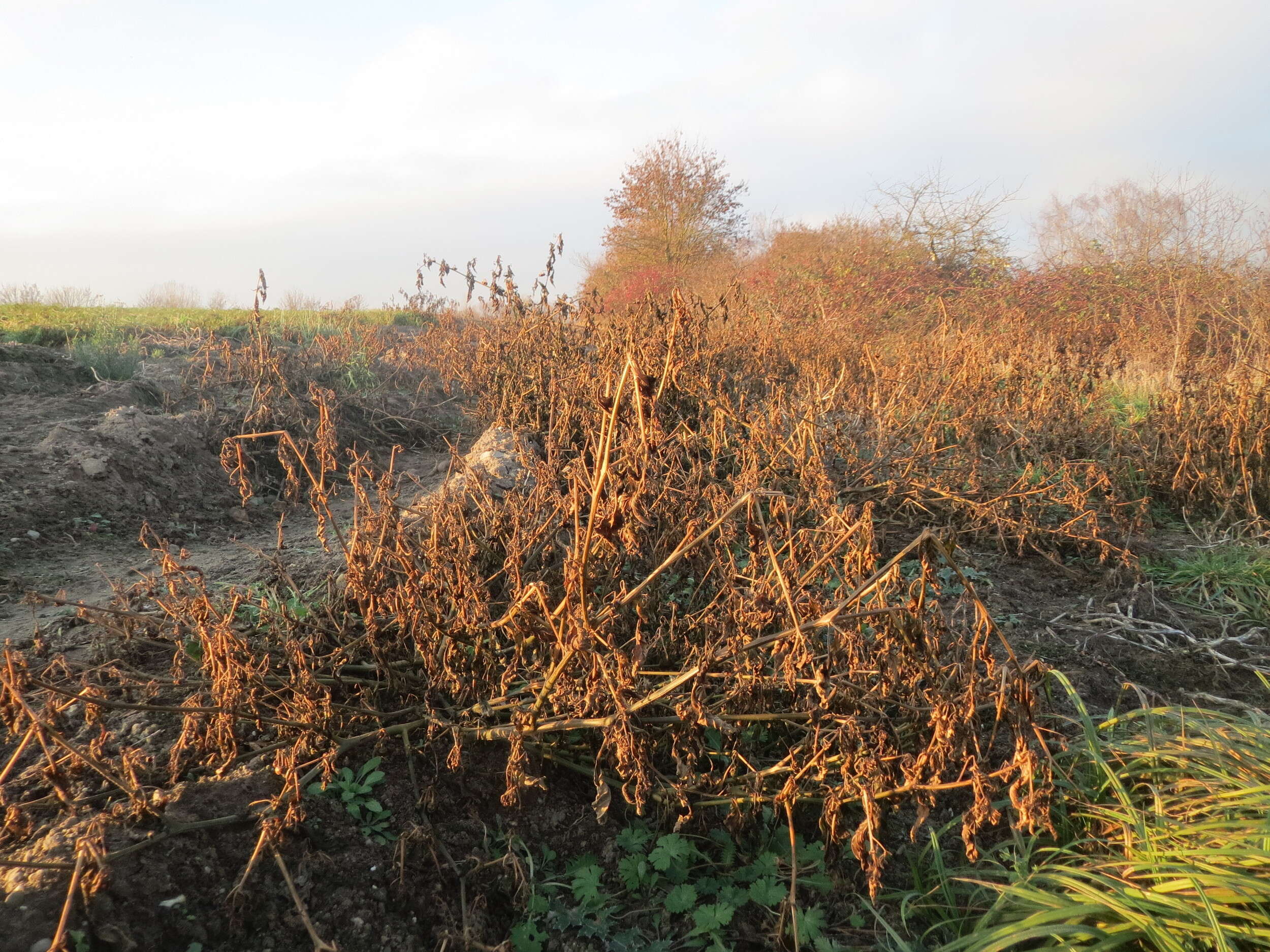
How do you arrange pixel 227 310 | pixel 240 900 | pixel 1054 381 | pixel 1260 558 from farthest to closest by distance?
pixel 227 310, pixel 1054 381, pixel 1260 558, pixel 240 900

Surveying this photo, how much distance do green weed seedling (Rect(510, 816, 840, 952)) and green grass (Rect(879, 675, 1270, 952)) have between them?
0.29m

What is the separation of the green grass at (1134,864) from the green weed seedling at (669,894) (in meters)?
0.29

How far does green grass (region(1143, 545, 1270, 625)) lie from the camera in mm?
4074

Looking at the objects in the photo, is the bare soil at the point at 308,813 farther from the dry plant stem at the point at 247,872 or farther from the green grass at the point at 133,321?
the green grass at the point at 133,321

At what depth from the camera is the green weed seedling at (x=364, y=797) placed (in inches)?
83.0

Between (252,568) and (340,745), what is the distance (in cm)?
197

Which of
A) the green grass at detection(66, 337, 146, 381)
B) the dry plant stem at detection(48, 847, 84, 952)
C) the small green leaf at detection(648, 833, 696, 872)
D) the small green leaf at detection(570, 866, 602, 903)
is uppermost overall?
the green grass at detection(66, 337, 146, 381)

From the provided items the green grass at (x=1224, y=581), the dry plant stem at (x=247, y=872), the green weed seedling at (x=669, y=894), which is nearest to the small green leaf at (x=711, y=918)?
the green weed seedling at (x=669, y=894)

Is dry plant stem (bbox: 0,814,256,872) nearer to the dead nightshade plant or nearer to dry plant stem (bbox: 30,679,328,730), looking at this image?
the dead nightshade plant

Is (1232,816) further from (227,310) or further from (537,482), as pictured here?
(227,310)

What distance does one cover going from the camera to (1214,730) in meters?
2.32

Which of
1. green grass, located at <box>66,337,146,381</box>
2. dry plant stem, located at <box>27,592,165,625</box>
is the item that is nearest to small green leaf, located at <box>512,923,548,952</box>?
dry plant stem, located at <box>27,592,165,625</box>

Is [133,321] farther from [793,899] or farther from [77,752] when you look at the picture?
[793,899]

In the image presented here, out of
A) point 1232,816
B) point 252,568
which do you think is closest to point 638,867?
point 1232,816
